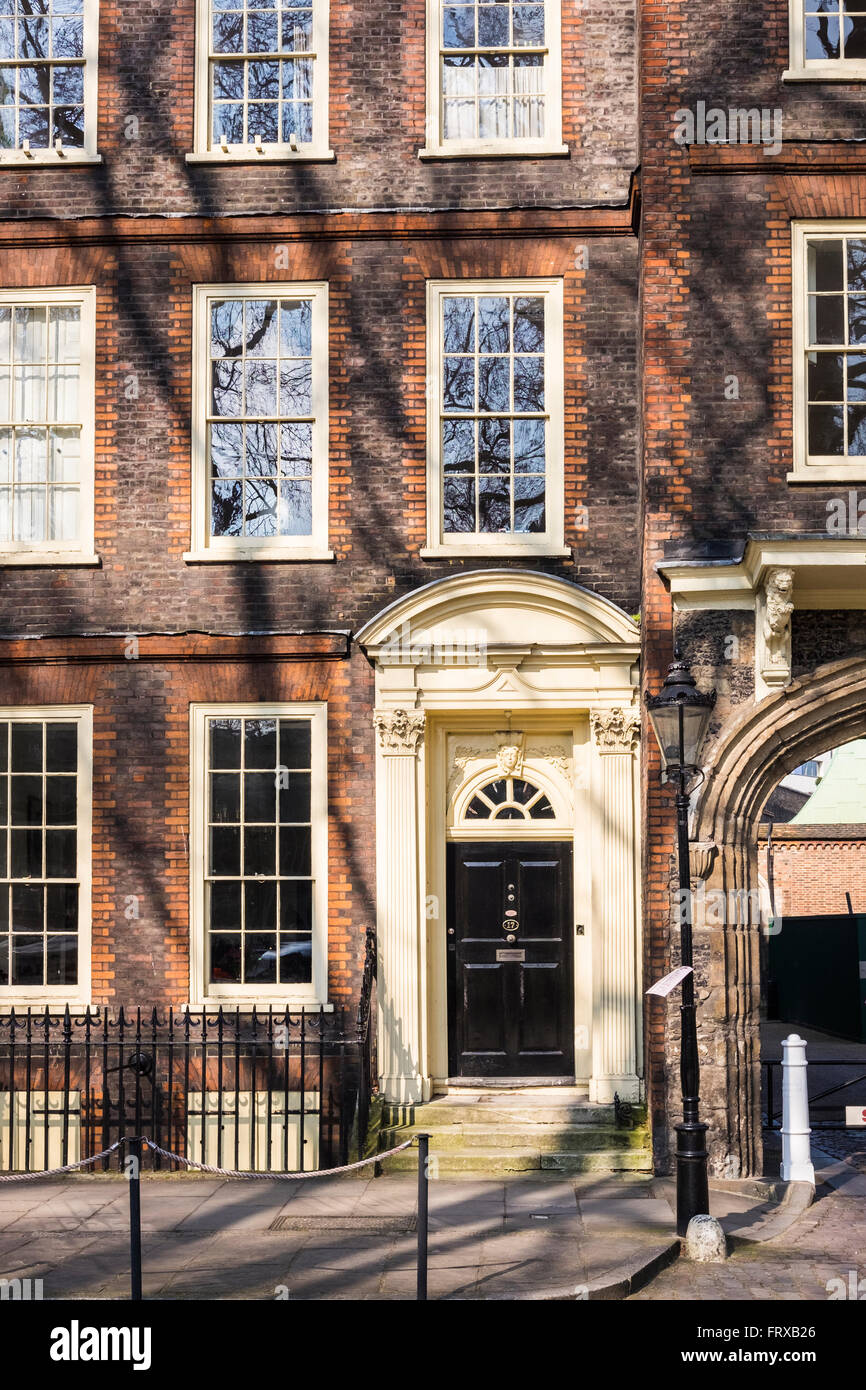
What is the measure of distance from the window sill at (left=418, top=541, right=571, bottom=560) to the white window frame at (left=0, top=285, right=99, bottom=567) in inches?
118

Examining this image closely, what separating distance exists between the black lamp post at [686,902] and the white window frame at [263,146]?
Result: 20.4 ft

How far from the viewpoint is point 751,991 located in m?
11.6

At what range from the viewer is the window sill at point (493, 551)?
1282cm

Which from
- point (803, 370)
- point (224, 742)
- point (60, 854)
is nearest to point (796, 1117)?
point (224, 742)

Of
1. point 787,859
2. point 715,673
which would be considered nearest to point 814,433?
point 715,673

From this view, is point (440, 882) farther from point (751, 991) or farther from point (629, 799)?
point (751, 991)

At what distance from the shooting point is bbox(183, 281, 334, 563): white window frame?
1302cm

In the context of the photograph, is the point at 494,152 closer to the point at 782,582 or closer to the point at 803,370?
the point at 803,370

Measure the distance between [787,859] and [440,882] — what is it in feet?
53.1

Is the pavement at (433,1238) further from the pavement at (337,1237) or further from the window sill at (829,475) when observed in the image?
the window sill at (829,475)

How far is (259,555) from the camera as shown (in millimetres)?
13016

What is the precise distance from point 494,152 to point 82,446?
4.49m

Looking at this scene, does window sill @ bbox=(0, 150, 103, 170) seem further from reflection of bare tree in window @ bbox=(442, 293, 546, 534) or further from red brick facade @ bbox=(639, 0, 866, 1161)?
red brick facade @ bbox=(639, 0, 866, 1161)

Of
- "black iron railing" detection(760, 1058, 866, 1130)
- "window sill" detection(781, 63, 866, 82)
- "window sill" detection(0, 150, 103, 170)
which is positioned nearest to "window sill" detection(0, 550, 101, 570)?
"window sill" detection(0, 150, 103, 170)
